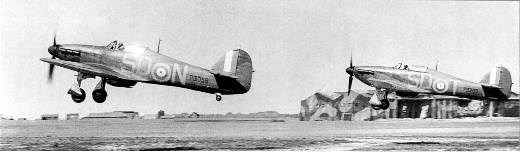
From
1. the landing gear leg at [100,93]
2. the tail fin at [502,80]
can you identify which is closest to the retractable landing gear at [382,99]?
the tail fin at [502,80]

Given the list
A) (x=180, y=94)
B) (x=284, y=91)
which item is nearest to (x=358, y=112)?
(x=284, y=91)

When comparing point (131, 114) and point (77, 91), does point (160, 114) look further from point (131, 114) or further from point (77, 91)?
point (77, 91)

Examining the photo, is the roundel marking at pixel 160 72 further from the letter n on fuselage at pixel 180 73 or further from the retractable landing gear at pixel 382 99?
the retractable landing gear at pixel 382 99

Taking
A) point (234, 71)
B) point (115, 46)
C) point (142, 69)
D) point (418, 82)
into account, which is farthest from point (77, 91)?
point (418, 82)

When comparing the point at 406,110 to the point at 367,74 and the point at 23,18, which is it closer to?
the point at 367,74

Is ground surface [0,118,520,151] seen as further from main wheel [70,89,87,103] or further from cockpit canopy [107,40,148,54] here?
cockpit canopy [107,40,148,54]
